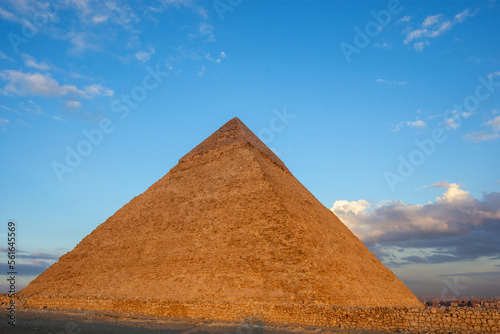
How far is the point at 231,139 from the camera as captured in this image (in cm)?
3088

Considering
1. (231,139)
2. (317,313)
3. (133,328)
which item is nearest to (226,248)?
(317,313)

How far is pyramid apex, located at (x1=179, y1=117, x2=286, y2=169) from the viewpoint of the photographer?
1198 inches

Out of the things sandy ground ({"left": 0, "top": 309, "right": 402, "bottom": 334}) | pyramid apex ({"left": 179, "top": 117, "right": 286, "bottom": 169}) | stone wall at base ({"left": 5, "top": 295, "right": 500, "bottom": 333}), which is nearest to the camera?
sandy ground ({"left": 0, "top": 309, "right": 402, "bottom": 334})

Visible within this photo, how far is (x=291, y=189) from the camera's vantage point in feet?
88.7

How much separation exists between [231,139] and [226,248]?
42.1 ft

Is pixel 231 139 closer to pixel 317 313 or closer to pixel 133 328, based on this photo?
pixel 317 313

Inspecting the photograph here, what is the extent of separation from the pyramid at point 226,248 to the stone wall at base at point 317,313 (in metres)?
0.79

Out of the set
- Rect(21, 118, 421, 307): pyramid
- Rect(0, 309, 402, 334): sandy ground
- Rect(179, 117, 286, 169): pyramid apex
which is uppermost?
Rect(179, 117, 286, 169): pyramid apex

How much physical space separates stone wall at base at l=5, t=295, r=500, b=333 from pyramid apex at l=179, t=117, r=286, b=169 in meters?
15.1

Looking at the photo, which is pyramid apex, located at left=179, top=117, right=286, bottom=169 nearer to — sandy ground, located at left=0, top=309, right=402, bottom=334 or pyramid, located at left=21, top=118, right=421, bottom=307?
pyramid, located at left=21, top=118, right=421, bottom=307

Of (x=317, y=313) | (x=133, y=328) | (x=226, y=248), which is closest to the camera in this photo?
(x=133, y=328)

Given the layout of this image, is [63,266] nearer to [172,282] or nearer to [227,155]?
[172,282]

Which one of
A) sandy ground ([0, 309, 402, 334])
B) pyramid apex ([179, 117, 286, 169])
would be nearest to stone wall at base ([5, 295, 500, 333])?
sandy ground ([0, 309, 402, 334])

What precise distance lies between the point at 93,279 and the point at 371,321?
1765cm
